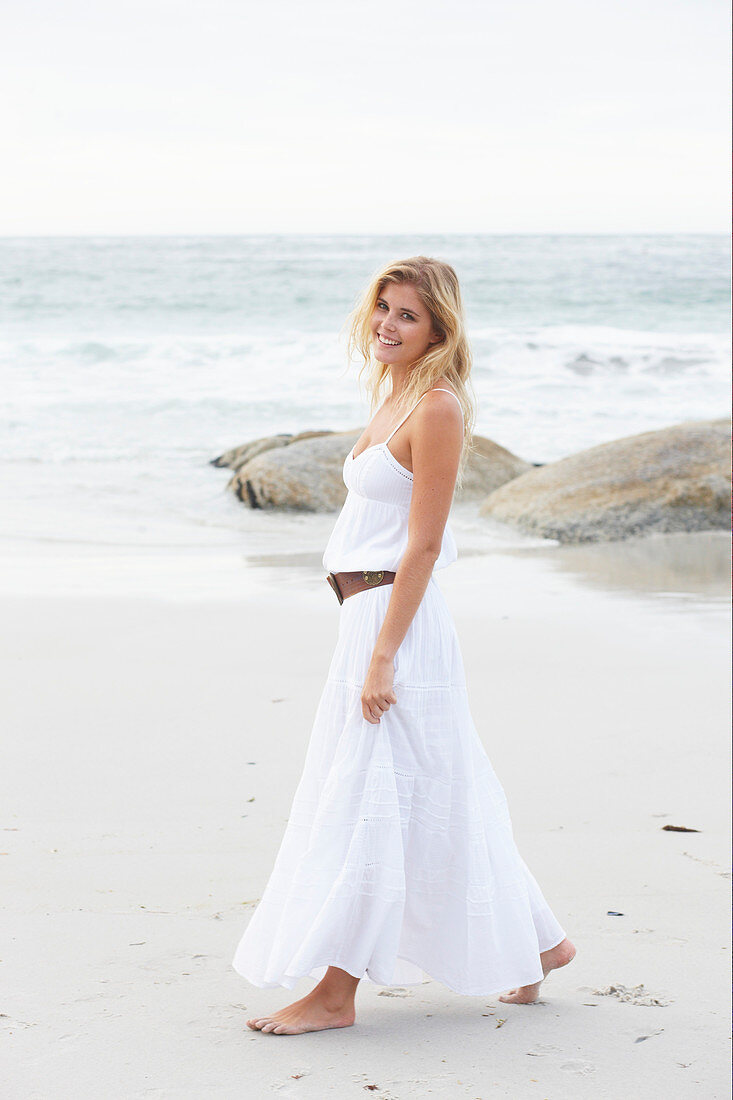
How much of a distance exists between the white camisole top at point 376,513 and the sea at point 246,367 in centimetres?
48

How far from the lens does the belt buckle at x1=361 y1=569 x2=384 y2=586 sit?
9.16 feet

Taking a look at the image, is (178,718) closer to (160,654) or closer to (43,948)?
(160,654)

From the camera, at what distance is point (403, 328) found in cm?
282

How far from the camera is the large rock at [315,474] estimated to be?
11.6 m

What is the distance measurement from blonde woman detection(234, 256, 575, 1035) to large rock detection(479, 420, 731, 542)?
719cm

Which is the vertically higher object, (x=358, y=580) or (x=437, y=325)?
(x=437, y=325)

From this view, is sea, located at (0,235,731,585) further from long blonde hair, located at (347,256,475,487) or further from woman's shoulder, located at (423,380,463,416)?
woman's shoulder, located at (423,380,463,416)

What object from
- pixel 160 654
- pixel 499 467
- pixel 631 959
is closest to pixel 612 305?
pixel 499 467

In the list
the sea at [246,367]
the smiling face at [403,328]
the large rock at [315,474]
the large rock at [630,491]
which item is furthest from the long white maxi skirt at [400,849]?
the large rock at [315,474]

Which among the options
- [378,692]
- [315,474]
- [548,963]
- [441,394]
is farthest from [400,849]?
[315,474]

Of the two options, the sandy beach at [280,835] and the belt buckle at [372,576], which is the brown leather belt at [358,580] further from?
the sandy beach at [280,835]

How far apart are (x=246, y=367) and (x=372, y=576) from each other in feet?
77.4

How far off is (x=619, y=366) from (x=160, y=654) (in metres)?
22.0

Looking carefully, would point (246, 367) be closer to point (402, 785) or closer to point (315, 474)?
point (315, 474)
